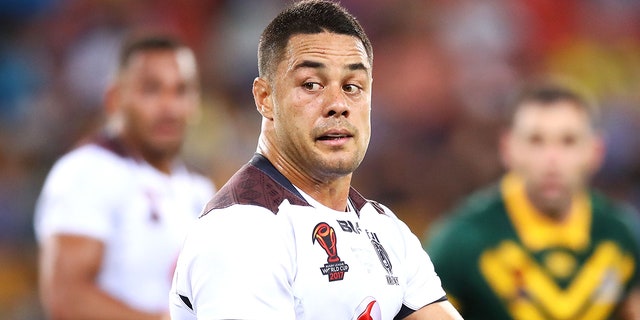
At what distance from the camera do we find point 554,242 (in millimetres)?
6160

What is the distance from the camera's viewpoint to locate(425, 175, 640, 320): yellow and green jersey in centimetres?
596

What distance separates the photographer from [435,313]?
3266 mm

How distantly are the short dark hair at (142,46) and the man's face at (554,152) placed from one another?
2022 mm

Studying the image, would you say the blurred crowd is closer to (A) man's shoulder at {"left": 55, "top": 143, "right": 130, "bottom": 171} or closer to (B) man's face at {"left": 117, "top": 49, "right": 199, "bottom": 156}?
(B) man's face at {"left": 117, "top": 49, "right": 199, "bottom": 156}

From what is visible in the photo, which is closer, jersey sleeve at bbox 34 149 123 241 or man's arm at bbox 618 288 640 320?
jersey sleeve at bbox 34 149 123 241

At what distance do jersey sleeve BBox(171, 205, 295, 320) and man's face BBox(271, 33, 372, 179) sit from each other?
0.28 metres

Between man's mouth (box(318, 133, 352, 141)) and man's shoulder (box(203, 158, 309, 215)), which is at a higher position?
man's mouth (box(318, 133, 352, 141))

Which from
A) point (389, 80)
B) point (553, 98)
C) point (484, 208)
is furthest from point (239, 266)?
point (389, 80)

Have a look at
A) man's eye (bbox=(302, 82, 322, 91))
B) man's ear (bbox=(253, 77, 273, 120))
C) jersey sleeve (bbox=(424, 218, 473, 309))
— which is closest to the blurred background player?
jersey sleeve (bbox=(424, 218, 473, 309))

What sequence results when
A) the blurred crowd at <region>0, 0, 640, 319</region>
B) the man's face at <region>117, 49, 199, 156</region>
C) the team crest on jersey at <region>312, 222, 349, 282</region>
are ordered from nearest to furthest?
the team crest on jersey at <region>312, 222, 349, 282</region>, the man's face at <region>117, 49, 199, 156</region>, the blurred crowd at <region>0, 0, 640, 319</region>

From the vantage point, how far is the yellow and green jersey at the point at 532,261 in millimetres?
5957

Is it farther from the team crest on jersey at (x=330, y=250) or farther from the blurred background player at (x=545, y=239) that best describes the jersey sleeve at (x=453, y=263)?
the team crest on jersey at (x=330, y=250)

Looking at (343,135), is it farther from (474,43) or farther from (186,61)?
(474,43)

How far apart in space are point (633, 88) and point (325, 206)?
8.95m
